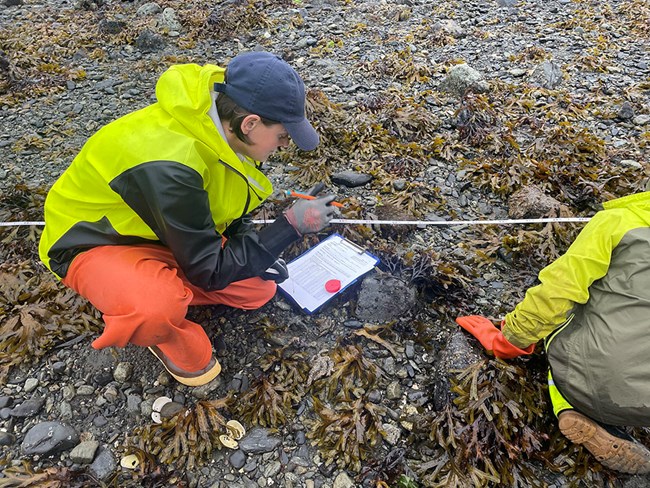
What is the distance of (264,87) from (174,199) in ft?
2.32

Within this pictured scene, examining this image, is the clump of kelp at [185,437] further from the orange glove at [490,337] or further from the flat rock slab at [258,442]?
the orange glove at [490,337]

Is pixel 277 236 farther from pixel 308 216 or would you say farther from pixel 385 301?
pixel 385 301

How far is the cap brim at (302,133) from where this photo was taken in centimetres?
237

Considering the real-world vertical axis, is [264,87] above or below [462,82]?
above

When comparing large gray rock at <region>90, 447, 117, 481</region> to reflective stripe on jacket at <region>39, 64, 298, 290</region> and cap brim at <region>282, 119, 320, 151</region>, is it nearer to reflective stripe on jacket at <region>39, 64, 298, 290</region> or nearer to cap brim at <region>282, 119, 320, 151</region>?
reflective stripe on jacket at <region>39, 64, 298, 290</region>

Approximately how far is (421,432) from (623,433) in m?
1.10

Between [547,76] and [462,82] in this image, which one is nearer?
[462,82]

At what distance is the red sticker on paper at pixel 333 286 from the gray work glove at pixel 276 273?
1.04 feet

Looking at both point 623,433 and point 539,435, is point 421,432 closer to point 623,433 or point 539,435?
point 539,435

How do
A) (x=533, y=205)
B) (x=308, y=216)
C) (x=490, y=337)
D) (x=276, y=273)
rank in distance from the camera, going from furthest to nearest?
(x=533, y=205), (x=276, y=273), (x=490, y=337), (x=308, y=216)

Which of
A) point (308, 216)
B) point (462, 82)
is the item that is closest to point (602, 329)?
point (308, 216)

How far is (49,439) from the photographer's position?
8.39ft

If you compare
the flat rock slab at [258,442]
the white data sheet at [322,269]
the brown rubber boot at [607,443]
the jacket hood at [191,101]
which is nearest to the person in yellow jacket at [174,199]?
the jacket hood at [191,101]

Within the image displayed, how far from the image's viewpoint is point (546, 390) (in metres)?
2.76
